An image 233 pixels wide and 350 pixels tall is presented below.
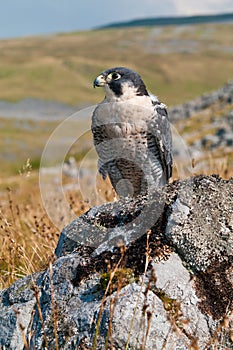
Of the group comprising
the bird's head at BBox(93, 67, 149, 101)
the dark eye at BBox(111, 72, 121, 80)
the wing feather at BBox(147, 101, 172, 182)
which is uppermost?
the dark eye at BBox(111, 72, 121, 80)

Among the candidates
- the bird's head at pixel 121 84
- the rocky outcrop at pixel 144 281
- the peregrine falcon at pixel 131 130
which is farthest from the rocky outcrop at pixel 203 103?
the rocky outcrop at pixel 144 281

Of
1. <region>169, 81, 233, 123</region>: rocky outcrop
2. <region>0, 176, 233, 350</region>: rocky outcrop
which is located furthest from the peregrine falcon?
<region>169, 81, 233, 123</region>: rocky outcrop

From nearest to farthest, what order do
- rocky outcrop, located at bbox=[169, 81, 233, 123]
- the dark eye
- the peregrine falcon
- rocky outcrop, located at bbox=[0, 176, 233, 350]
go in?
1. rocky outcrop, located at bbox=[0, 176, 233, 350]
2. the peregrine falcon
3. the dark eye
4. rocky outcrop, located at bbox=[169, 81, 233, 123]

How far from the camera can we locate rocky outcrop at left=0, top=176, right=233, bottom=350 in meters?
2.92

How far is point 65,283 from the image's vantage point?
3309 mm

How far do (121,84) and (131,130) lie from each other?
50cm

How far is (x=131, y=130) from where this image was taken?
5.28m

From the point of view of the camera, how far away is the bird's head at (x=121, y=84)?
5402mm

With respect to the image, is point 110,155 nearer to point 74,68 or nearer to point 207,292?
point 207,292

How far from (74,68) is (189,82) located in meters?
41.6

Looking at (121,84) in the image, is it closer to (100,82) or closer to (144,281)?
(100,82)

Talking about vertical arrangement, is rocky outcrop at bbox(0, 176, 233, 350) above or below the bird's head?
below

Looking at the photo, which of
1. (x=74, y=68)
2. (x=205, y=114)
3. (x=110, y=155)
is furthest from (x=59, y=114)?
(x=110, y=155)

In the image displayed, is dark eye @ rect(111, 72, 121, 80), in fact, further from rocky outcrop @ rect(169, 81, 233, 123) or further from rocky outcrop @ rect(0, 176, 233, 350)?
rocky outcrop @ rect(169, 81, 233, 123)
